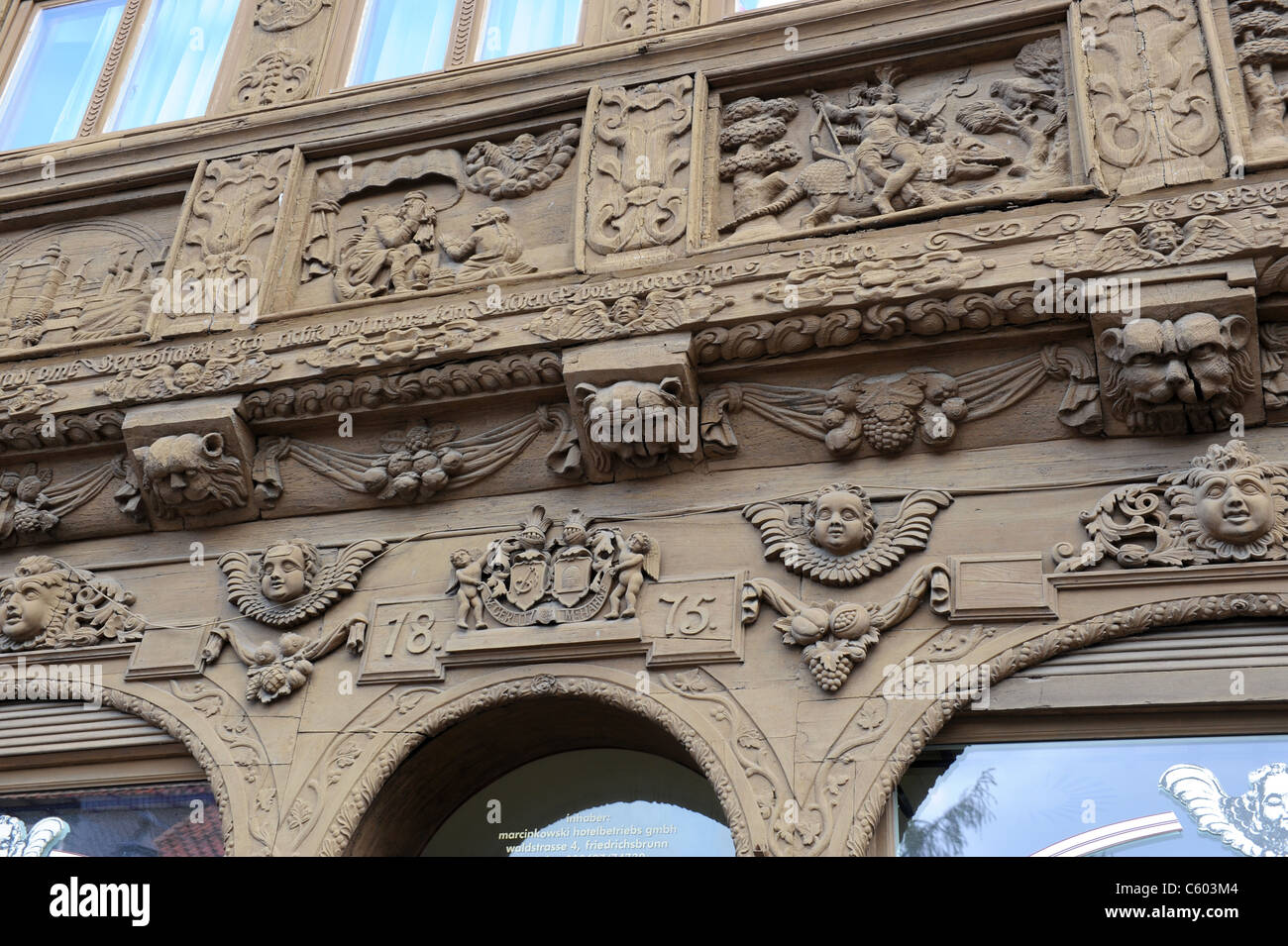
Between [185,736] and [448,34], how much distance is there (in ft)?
13.1

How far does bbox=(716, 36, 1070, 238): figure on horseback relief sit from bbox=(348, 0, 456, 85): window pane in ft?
6.45

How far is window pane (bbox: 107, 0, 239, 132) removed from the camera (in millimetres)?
8062

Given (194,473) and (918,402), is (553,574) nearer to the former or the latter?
(918,402)

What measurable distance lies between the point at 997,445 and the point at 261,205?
371 centimetres

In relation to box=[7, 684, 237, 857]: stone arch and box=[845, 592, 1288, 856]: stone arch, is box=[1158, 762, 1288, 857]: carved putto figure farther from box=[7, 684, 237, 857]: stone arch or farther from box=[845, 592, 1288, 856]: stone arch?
box=[7, 684, 237, 857]: stone arch

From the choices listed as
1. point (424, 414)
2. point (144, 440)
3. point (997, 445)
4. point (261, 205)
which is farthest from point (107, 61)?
point (997, 445)

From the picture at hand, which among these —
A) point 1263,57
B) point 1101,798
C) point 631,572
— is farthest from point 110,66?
point 1101,798

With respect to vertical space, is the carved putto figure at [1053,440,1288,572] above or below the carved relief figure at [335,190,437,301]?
below

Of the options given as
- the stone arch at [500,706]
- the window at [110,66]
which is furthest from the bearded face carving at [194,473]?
the window at [110,66]

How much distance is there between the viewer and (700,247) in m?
6.04

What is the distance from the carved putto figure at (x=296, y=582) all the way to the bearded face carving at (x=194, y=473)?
1.25 feet

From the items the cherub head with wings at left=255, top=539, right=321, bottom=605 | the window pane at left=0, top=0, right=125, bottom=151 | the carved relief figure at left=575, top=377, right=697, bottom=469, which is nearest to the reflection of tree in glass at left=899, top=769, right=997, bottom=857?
the carved relief figure at left=575, top=377, right=697, bottom=469
